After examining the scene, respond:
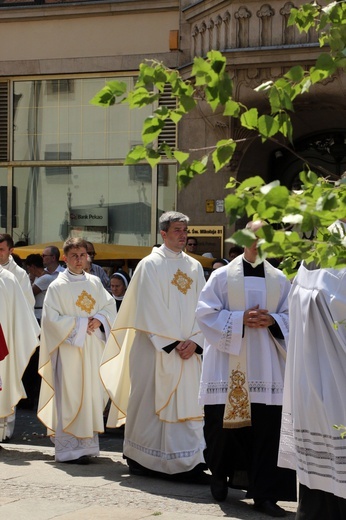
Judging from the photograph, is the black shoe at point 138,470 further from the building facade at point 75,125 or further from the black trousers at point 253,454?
the building facade at point 75,125

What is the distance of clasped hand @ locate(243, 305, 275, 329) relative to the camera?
8.08 metres

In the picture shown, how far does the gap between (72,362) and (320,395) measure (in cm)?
433

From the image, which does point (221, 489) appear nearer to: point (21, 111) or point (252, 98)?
point (252, 98)

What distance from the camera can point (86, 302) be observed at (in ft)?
34.0

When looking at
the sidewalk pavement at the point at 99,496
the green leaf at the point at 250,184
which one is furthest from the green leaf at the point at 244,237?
the sidewalk pavement at the point at 99,496

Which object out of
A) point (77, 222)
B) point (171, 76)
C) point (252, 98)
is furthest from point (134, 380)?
point (77, 222)

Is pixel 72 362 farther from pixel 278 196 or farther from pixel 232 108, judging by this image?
pixel 278 196

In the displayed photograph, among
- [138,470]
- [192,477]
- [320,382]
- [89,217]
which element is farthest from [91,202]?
[320,382]

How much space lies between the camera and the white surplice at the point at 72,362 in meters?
10.1

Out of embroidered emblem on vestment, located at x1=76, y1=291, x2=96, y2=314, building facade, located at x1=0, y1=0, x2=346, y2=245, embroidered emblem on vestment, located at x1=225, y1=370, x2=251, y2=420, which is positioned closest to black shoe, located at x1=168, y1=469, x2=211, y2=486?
embroidered emblem on vestment, located at x1=225, y1=370, x2=251, y2=420

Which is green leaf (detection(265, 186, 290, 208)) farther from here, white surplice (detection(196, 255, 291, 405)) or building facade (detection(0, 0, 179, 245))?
building facade (detection(0, 0, 179, 245))

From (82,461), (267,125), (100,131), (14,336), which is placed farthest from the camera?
(100,131)

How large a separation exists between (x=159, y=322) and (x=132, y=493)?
1.47 metres

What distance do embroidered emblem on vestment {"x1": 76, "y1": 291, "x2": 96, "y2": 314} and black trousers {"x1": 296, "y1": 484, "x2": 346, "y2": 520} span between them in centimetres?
424
